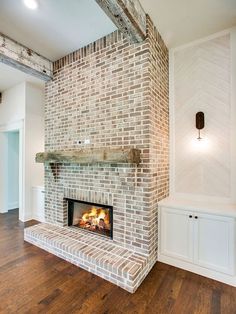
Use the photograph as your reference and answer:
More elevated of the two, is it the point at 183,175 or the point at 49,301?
the point at 183,175

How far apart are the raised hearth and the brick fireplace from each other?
0.01m

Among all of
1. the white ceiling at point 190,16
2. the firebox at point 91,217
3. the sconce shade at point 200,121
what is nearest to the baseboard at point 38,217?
→ the firebox at point 91,217

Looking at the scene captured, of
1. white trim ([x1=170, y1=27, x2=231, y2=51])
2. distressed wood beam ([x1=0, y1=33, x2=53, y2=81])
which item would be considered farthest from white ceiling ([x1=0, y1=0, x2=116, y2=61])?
white trim ([x1=170, y1=27, x2=231, y2=51])

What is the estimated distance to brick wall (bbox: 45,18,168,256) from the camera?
2.33 meters

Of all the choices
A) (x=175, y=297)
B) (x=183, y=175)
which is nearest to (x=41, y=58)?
(x=183, y=175)

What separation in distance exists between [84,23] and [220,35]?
194 cm

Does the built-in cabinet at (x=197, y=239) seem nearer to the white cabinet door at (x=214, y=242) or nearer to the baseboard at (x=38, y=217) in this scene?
the white cabinet door at (x=214, y=242)

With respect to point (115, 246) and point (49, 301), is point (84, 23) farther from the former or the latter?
point (49, 301)

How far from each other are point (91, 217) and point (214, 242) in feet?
6.27

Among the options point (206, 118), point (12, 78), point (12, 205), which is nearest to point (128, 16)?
point (206, 118)

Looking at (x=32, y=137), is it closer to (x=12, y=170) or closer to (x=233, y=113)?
(x=12, y=170)

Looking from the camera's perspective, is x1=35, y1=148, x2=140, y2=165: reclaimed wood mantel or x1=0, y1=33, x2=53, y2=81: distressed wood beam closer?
x1=35, y1=148, x2=140, y2=165: reclaimed wood mantel

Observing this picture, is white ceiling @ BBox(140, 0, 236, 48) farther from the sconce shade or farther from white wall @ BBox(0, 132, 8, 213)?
white wall @ BBox(0, 132, 8, 213)

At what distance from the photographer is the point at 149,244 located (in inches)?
A: 90.3
